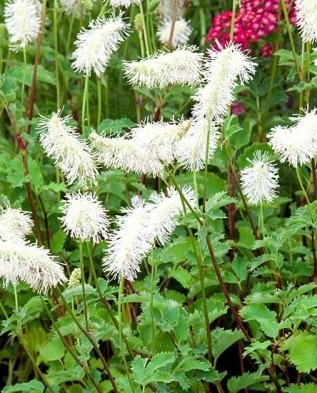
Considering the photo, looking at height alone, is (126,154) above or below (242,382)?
above

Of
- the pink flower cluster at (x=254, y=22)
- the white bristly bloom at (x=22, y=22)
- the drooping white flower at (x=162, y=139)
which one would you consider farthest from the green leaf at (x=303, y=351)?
the pink flower cluster at (x=254, y=22)

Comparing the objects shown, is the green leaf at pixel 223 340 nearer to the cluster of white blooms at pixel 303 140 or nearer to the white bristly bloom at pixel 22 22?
the cluster of white blooms at pixel 303 140

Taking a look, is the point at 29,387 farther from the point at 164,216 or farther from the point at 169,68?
the point at 169,68

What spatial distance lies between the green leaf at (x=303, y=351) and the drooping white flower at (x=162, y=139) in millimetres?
420

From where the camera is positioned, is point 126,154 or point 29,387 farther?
point 29,387

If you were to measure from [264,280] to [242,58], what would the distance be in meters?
0.72

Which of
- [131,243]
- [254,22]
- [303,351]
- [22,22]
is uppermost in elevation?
[22,22]

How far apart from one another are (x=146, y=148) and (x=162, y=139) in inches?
1.6

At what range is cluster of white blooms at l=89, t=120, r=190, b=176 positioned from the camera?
1555 millimetres

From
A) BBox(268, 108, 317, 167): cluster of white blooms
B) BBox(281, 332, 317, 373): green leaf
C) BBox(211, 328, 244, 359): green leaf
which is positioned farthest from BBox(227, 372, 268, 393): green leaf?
BBox(268, 108, 317, 167): cluster of white blooms

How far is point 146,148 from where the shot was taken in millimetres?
1591

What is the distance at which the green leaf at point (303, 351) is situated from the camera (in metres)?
1.76

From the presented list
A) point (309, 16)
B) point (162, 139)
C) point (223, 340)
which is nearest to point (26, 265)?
point (162, 139)

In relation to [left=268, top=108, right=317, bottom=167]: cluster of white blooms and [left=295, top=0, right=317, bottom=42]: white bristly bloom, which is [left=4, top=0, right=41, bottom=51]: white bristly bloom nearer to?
[left=295, top=0, right=317, bottom=42]: white bristly bloom
